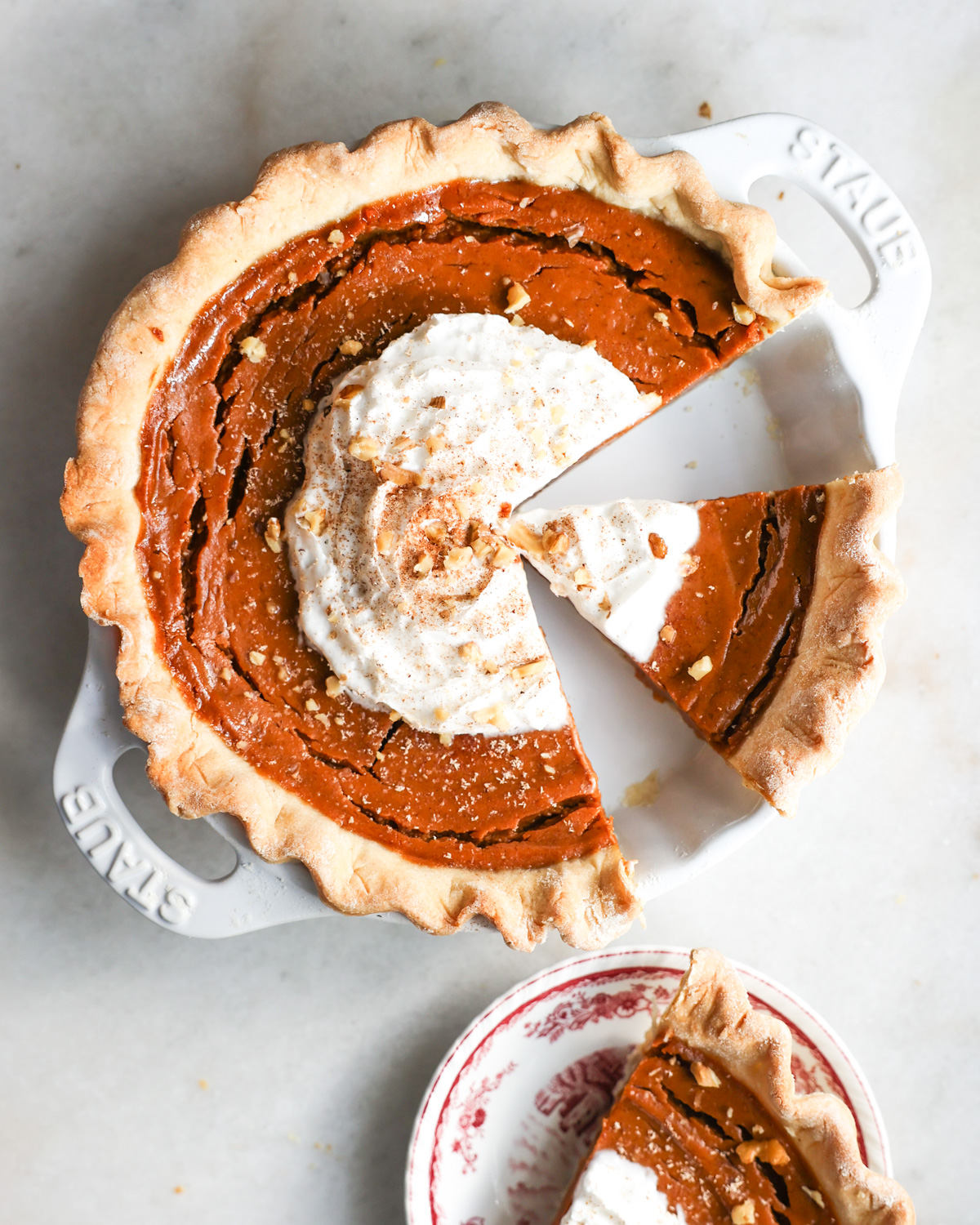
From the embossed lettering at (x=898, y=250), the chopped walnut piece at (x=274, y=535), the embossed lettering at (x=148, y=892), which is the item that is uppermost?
the embossed lettering at (x=898, y=250)

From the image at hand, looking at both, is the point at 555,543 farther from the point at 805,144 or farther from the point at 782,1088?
the point at 782,1088

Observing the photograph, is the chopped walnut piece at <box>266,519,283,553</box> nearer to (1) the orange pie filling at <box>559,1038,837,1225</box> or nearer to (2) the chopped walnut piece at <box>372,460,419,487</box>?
(2) the chopped walnut piece at <box>372,460,419,487</box>

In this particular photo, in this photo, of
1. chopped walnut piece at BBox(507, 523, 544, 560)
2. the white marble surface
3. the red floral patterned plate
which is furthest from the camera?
the white marble surface

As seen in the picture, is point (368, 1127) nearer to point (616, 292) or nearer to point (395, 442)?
point (395, 442)

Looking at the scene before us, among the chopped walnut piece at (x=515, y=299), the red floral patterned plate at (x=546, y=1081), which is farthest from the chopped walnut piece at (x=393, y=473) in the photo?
the red floral patterned plate at (x=546, y=1081)

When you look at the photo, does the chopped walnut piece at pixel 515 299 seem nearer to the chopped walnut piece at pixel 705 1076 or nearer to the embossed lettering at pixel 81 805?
Answer: the embossed lettering at pixel 81 805

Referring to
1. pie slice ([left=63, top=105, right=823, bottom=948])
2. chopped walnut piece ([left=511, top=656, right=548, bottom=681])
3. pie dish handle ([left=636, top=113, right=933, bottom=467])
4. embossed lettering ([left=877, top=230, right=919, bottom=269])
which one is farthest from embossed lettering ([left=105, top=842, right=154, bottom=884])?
embossed lettering ([left=877, top=230, right=919, bottom=269])
